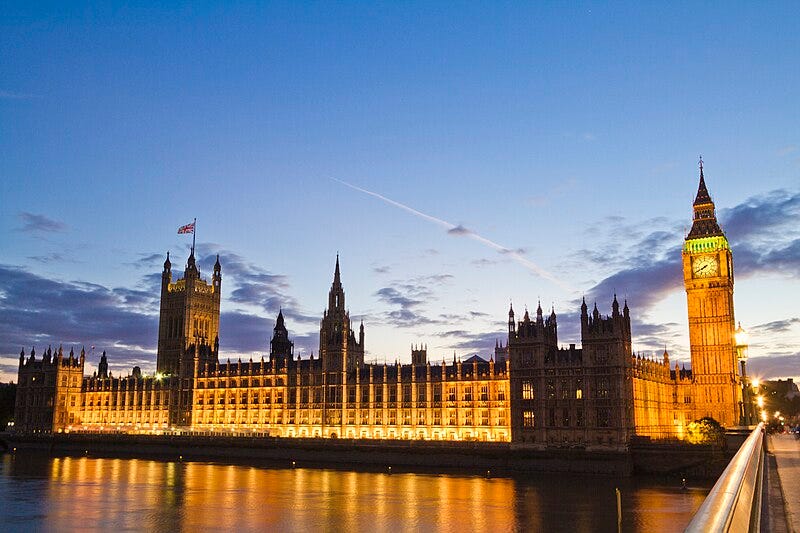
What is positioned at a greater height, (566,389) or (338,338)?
(338,338)

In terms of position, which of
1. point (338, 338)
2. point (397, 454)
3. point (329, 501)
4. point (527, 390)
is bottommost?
point (329, 501)

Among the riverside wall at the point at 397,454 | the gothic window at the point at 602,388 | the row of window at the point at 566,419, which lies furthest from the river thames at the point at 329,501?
the gothic window at the point at 602,388

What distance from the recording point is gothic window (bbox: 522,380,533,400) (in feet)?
389

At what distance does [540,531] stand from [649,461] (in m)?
48.9

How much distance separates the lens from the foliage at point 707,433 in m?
101

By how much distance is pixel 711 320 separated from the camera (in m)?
135

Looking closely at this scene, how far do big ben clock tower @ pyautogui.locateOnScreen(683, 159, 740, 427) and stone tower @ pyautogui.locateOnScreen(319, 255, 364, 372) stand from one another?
211 ft

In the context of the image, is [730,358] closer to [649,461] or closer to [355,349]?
[649,461]

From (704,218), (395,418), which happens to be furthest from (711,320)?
(395,418)

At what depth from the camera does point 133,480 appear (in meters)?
103

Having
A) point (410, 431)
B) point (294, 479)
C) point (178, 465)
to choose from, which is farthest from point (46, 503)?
point (410, 431)

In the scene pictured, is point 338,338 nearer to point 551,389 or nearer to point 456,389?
point 456,389

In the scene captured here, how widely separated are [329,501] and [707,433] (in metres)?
55.2

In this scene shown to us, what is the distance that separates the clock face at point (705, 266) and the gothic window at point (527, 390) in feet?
140
